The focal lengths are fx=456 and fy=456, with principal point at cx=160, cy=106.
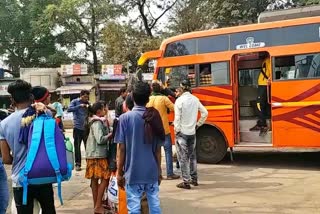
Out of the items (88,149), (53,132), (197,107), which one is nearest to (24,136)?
(53,132)

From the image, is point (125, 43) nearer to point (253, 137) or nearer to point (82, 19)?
point (82, 19)

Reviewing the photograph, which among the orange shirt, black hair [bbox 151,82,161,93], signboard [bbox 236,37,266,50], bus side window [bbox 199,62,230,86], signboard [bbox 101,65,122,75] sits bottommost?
the orange shirt

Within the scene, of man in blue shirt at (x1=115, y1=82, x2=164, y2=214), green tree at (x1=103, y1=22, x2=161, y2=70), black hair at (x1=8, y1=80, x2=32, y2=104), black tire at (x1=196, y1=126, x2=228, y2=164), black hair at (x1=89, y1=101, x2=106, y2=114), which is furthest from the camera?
green tree at (x1=103, y1=22, x2=161, y2=70)

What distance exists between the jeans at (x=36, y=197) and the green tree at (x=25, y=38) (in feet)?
115

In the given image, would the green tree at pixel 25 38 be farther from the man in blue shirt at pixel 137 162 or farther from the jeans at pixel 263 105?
the man in blue shirt at pixel 137 162

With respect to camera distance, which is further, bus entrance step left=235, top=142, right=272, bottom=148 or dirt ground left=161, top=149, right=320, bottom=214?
bus entrance step left=235, top=142, right=272, bottom=148

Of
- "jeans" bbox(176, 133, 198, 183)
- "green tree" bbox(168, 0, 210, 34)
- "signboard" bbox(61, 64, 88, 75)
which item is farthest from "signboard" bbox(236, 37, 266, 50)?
"signboard" bbox(61, 64, 88, 75)

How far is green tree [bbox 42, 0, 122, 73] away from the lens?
34438mm

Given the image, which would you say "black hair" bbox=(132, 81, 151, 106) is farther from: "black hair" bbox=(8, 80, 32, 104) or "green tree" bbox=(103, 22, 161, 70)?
"green tree" bbox=(103, 22, 161, 70)

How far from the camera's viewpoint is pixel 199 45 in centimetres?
1076

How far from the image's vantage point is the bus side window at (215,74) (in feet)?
34.1

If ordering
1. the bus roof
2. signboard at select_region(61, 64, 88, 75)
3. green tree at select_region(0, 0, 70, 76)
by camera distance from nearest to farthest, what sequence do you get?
the bus roof < signboard at select_region(61, 64, 88, 75) < green tree at select_region(0, 0, 70, 76)

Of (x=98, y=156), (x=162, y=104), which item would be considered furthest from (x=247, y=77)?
(x=98, y=156)

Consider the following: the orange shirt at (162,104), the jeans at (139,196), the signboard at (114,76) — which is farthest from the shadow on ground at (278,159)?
the signboard at (114,76)
